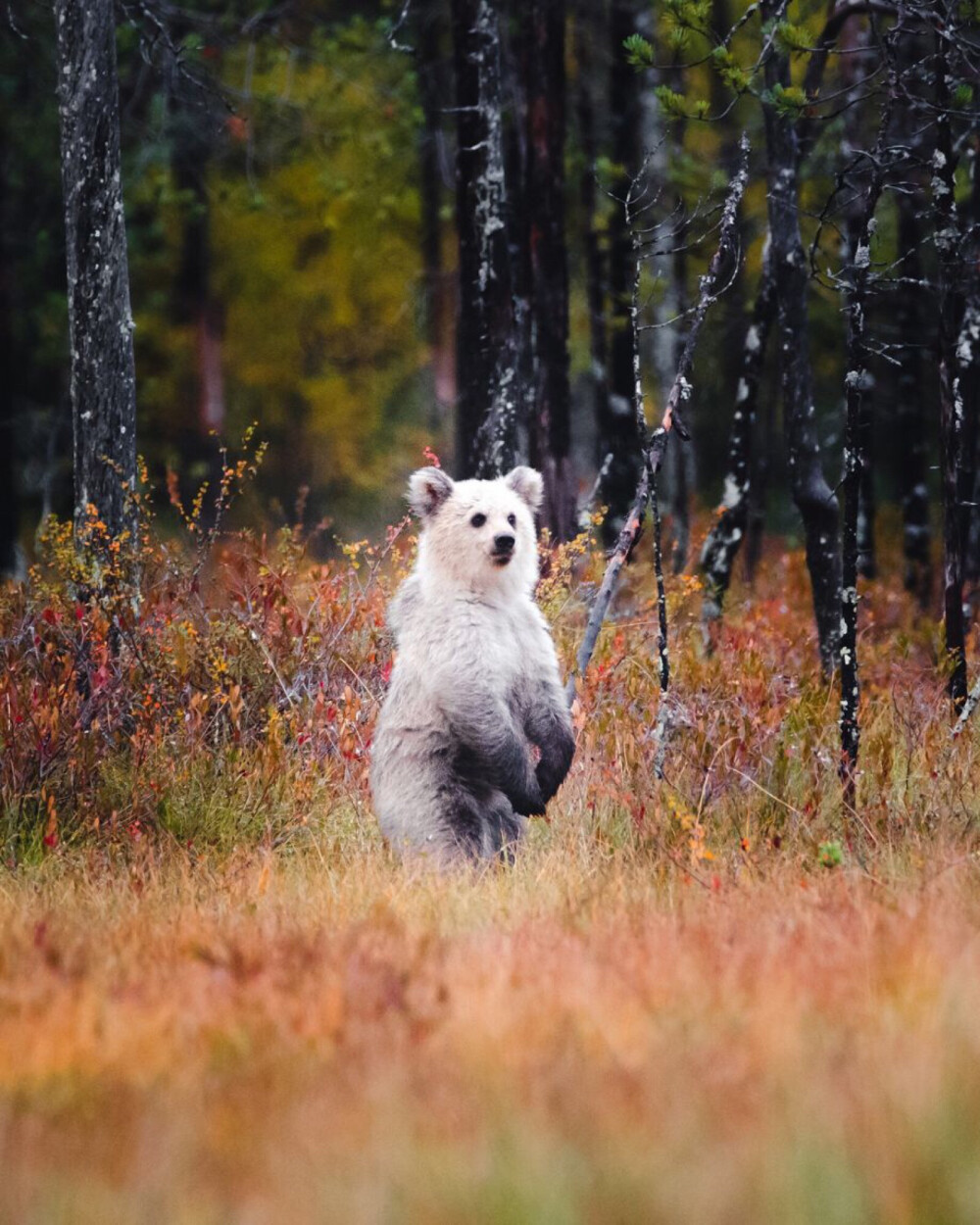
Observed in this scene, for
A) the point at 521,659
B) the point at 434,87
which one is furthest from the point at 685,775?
the point at 434,87

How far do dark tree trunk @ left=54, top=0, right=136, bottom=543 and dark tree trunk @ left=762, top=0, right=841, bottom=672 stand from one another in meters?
4.77

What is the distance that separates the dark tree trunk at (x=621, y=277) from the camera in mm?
15617

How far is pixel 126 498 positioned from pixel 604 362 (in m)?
13.0

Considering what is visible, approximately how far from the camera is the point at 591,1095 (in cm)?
325

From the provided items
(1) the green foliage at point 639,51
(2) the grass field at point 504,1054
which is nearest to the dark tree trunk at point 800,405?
(1) the green foliage at point 639,51

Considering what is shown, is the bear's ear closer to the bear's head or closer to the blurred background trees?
the bear's head

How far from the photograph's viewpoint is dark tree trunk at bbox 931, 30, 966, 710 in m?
7.46

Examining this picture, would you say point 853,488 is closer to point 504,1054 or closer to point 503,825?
point 503,825

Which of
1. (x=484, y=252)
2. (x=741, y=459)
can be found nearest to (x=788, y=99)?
(x=484, y=252)

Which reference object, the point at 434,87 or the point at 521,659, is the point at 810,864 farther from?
the point at 434,87

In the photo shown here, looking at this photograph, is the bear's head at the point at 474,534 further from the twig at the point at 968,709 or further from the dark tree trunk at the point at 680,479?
the dark tree trunk at the point at 680,479

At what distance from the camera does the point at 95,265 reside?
8.88 m

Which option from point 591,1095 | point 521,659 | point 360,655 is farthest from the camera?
point 360,655

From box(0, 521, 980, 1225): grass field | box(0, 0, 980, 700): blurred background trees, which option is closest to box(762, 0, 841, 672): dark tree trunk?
box(0, 0, 980, 700): blurred background trees
